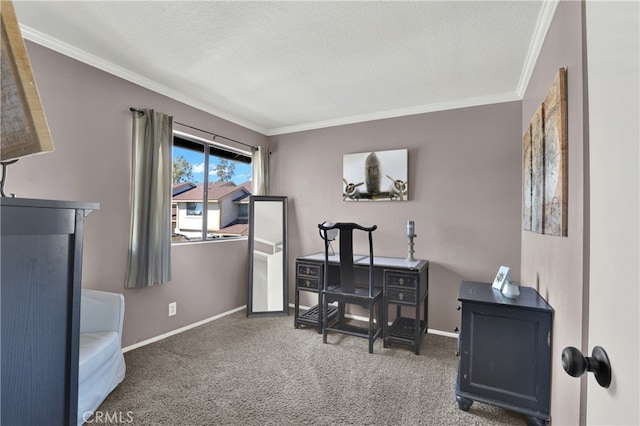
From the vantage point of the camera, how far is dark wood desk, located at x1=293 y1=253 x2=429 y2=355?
2.79 meters

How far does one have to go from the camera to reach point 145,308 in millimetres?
2818

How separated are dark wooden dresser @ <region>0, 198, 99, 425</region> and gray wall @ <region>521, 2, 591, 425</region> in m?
1.66

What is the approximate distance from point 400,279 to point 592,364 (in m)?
2.26

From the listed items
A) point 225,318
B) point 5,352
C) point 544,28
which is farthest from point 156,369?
point 544,28

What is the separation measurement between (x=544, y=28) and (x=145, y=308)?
3758mm

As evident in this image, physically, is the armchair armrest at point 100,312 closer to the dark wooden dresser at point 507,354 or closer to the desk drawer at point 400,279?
the desk drawer at point 400,279

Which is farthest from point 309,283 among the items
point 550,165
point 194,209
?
point 550,165

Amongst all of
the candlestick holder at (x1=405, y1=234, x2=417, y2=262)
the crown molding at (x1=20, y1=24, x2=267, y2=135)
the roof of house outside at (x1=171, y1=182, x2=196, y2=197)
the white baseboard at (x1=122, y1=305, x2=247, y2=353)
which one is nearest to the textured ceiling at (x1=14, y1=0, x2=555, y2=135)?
the crown molding at (x1=20, y1=24, x2=267, y2=135)

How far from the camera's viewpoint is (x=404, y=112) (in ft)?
11.2

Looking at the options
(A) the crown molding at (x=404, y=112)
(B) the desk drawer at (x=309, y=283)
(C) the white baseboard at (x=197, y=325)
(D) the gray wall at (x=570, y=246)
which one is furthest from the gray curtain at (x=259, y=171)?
(D) the gray wall at (x=570, y=246)

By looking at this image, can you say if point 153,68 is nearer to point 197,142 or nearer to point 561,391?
point 197,142

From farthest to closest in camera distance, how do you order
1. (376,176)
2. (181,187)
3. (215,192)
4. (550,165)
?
(215,192), (376,176), (181,187), (550,165)

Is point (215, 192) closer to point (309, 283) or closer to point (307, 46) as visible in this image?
point (309, 283)

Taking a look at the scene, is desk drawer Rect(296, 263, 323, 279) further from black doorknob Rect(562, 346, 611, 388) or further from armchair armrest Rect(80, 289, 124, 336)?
black doorknob Rect(562, 346, 611, 388)
